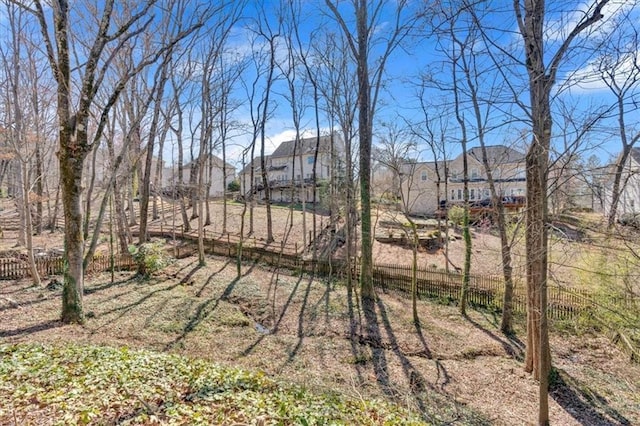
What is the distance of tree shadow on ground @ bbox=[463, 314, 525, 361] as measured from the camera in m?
8.73

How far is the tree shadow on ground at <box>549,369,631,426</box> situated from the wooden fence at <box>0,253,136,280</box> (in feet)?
45.4

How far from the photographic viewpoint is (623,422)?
5.98m

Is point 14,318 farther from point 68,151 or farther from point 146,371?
point 146,371

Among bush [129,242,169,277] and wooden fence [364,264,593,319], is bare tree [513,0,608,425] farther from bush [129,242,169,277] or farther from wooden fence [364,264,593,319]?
bush [129,242,169,277]

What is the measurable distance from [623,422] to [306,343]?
256 inches

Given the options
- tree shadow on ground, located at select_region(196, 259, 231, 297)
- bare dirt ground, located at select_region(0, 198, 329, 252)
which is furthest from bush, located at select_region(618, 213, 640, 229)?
tree shadow on ground, located at select_region(196, 259, 231, 297)

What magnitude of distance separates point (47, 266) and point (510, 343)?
15.6 metres

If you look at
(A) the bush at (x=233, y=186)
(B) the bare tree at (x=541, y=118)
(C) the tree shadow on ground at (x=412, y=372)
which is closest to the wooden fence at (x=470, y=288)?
(C) the tree shadow on ground at (x=412, y=372)

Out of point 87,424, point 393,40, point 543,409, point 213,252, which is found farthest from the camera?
point 213,252

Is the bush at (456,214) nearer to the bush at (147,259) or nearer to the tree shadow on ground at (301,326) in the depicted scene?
the tree shadow on ground at (301,326)

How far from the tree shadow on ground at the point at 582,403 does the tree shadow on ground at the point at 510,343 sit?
120 centimetres

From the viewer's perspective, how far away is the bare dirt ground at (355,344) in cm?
629

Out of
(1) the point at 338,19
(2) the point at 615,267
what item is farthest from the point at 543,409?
(1) the point at 338,19

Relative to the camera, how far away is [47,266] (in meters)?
11.7
